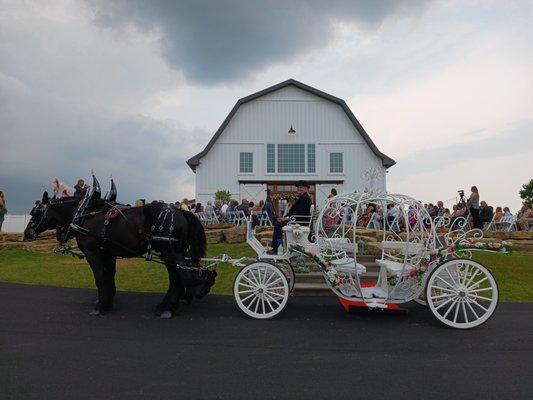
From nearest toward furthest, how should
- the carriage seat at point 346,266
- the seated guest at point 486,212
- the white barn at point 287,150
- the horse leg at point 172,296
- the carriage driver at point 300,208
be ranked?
1. the carriage seat at point 346,266
2. the horse leg at point 172,296
3. the carriage driver at point 300,208
4. the seated guest at point 486,212
5. the white barn at point 287,150

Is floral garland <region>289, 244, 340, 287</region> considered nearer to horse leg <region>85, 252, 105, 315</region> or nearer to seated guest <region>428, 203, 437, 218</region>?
horse leg <region>85, 252, 105, 315</region>

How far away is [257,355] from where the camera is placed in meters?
4.96

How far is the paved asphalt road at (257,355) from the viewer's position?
157 inches

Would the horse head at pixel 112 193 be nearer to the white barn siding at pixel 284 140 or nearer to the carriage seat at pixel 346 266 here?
the carriage seat at pixel 346 266

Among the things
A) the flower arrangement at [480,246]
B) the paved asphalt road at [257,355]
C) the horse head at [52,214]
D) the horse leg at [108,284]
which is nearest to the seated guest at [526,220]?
Answer: the paved asphalt road at [257,355]

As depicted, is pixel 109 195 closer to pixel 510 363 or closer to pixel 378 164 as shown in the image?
pixel 510 363

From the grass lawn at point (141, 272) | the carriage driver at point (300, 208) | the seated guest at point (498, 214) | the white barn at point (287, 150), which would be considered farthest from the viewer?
the white barn at point (287, 150)

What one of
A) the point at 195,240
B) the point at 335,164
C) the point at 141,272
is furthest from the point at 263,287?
the point at 335,164

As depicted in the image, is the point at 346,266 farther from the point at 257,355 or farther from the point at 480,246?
the point at 257,355

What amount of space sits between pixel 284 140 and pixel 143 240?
746 inches

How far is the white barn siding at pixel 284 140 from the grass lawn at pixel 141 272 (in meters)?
11.1

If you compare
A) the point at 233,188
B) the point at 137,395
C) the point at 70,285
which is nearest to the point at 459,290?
the point at 137,395

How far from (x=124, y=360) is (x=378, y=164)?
73.3ft

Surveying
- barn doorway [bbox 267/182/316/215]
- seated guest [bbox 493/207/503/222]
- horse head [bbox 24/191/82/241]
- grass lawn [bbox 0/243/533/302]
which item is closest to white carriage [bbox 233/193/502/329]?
grass lawn [bbox 0/243/533/302]
